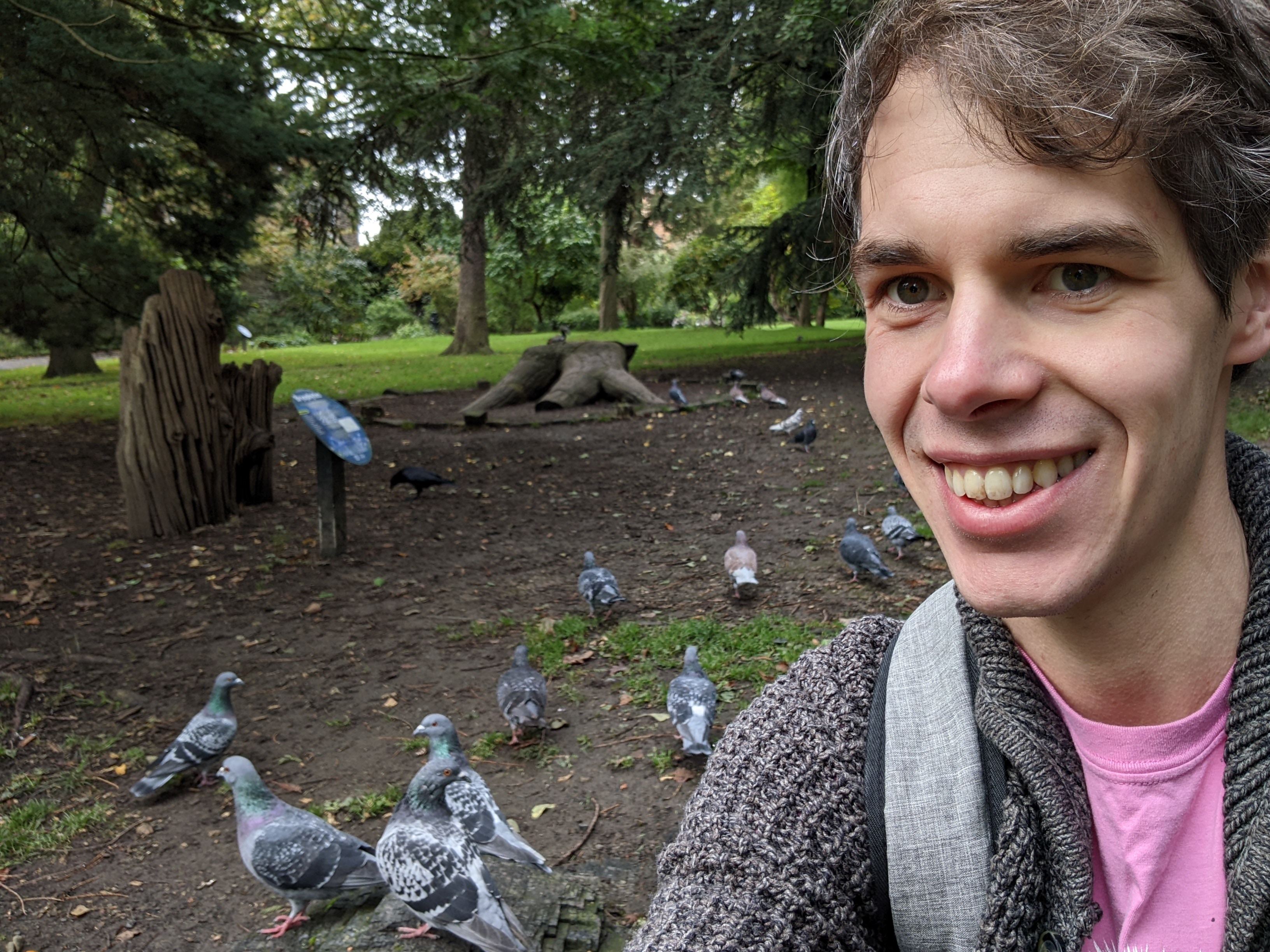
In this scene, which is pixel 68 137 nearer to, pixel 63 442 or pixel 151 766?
pixel 63 442

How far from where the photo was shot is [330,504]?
7.46 metres

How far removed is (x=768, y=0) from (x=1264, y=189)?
41.1 feet

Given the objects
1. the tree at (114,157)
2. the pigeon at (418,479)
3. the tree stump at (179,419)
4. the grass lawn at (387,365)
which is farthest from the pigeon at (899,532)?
the tree at (114,157)

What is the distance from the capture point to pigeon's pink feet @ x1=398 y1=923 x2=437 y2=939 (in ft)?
10.8

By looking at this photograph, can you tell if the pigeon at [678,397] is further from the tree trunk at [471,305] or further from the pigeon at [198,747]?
the pigeon at [198,747]

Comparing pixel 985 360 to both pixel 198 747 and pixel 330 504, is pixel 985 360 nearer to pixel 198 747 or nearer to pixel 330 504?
pixel 198 747

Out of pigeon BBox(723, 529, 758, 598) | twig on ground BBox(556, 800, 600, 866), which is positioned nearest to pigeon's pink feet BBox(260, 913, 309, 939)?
twig on ground BBox(556, 800, 600, 866)

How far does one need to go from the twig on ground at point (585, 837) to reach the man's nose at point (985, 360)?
3304 millimetres

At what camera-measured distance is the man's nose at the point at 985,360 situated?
3.29ft

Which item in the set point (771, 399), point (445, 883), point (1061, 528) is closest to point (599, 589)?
point (445, 883)

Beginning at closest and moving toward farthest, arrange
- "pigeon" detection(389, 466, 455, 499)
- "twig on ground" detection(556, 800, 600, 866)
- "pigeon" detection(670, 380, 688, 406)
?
"twig on ground" detection(556, 800, 600, 866), "pigeon" detection(389, 466, 455, 499), "pigeon" detection(670, 380, 688, 406)

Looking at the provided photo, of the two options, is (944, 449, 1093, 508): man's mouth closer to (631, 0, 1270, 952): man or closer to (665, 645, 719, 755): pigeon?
(631, 0, 1270, 952): man

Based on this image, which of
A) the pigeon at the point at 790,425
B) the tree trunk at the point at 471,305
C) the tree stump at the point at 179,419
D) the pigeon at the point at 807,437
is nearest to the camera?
the tree stump at the point at 179,419

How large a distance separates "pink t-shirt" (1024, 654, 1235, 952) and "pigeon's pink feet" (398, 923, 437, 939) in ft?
9.11
